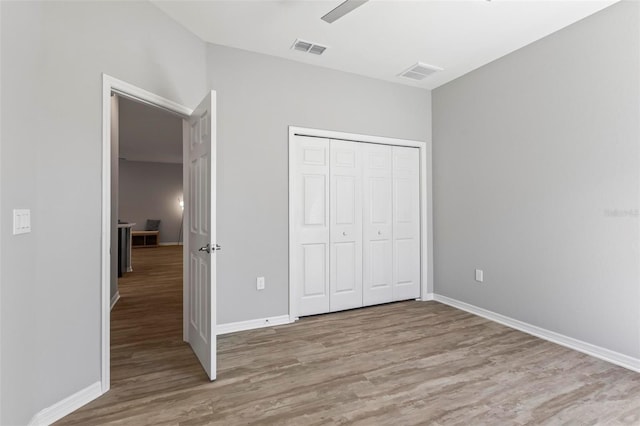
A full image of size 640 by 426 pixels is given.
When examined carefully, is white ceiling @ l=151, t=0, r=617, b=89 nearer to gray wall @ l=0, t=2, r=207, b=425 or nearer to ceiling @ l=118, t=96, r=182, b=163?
gray wall @ l=0, t=2, r=207, b=425

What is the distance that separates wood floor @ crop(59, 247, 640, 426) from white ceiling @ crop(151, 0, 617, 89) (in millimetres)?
2774

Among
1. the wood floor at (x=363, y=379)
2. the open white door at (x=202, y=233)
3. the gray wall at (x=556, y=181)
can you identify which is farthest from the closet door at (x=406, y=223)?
the open white door at (x=202, y=233)

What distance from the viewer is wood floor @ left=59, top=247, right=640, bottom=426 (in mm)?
1859

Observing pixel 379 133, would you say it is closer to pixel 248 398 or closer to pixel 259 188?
pixel 259 188

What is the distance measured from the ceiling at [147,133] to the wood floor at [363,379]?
112 inches

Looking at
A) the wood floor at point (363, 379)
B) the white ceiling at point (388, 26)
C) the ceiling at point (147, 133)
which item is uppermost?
the ceiling at point (147, 133)

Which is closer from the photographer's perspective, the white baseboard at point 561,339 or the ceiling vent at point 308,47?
the white baseboard at point 561,339

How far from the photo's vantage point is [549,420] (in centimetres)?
183

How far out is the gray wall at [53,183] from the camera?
61.3 inches

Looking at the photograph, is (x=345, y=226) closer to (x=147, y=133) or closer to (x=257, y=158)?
(x=257, y=158)

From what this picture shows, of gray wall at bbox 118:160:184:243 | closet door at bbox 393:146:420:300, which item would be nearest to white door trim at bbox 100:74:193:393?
closet door at bbox 393:146:420:300

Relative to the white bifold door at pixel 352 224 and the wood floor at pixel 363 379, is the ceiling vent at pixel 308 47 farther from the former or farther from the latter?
the wood floor at pixel 363 379

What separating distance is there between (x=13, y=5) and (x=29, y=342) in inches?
67.9

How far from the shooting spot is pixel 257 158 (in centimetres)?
329
